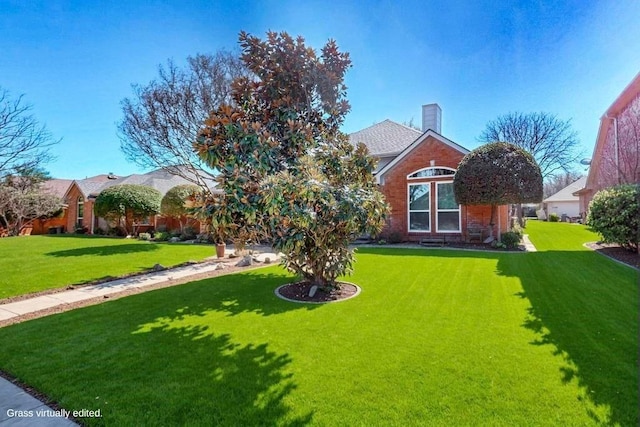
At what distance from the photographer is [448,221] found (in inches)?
623

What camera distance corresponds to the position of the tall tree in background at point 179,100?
14.7 meters

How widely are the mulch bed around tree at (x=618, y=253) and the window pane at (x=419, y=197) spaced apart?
6827 mm

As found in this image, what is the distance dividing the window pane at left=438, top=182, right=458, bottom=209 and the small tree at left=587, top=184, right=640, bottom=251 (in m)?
5.42

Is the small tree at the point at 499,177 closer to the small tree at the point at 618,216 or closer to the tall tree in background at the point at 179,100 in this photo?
the small tree at the point at 618,216

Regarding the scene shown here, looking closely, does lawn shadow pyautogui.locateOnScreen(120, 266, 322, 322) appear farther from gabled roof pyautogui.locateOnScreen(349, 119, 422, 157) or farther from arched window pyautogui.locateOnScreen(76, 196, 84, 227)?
→ arched window pyautogui.locateOnScreen(76, 196, 84, 227)

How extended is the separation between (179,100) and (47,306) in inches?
418

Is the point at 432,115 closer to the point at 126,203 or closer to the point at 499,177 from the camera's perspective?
the point at 499,177

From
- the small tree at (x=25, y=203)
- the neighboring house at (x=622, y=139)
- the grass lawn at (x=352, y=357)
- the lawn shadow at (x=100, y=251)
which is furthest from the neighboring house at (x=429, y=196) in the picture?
the small tree at (x=25, y=203)

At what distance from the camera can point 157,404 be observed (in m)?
3.15

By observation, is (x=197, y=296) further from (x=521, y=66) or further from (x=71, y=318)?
(x=521, y=66)

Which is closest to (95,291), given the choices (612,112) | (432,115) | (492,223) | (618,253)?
(492,223)

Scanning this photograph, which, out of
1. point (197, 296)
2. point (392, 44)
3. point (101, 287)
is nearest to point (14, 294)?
point (101, 287)

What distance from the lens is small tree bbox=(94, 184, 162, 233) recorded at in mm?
21484

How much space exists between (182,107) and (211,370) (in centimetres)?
1387
